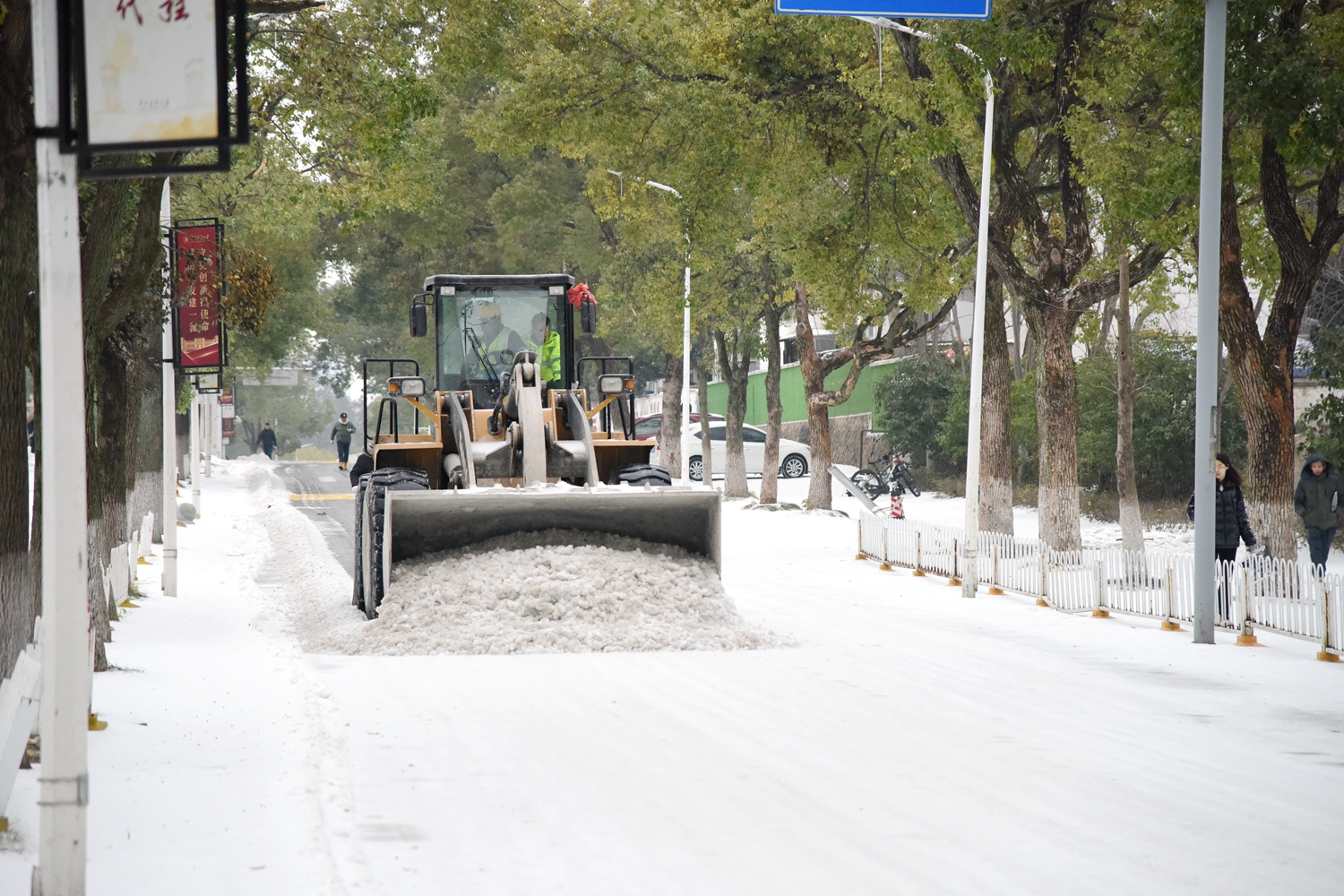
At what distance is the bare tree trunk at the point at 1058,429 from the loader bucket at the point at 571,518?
24.6 feet

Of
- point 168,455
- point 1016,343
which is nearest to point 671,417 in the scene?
point 1016,343

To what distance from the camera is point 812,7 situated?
11172mm

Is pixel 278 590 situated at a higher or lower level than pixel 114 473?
lower

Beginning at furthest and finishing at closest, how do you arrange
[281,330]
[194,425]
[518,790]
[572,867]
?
[281,330] → [194,425] → [518,790] → [572,867]

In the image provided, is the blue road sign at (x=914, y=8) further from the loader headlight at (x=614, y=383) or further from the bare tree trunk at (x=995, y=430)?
the bare tree trunk at (x=995, y=430)

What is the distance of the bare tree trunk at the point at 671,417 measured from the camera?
41.1 m

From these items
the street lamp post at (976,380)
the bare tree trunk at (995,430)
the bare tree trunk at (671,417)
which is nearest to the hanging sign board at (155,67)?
the street lamp post at (976,380)

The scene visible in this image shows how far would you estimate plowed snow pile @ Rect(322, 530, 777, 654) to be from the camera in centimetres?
1149

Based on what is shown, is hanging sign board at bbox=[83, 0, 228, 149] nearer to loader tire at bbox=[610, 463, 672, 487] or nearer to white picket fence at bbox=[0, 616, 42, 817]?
white picket fence at bbox=[0, 616, 42, 817]

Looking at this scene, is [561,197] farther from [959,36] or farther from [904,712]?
[904,712]

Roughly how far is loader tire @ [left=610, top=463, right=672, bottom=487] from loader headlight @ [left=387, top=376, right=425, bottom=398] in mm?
2290

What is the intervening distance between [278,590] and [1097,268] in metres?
13.7

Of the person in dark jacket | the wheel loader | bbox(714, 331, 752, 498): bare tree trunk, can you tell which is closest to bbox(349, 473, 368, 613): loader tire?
the wheel loader

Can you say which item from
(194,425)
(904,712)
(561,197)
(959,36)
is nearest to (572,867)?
(904,712)
